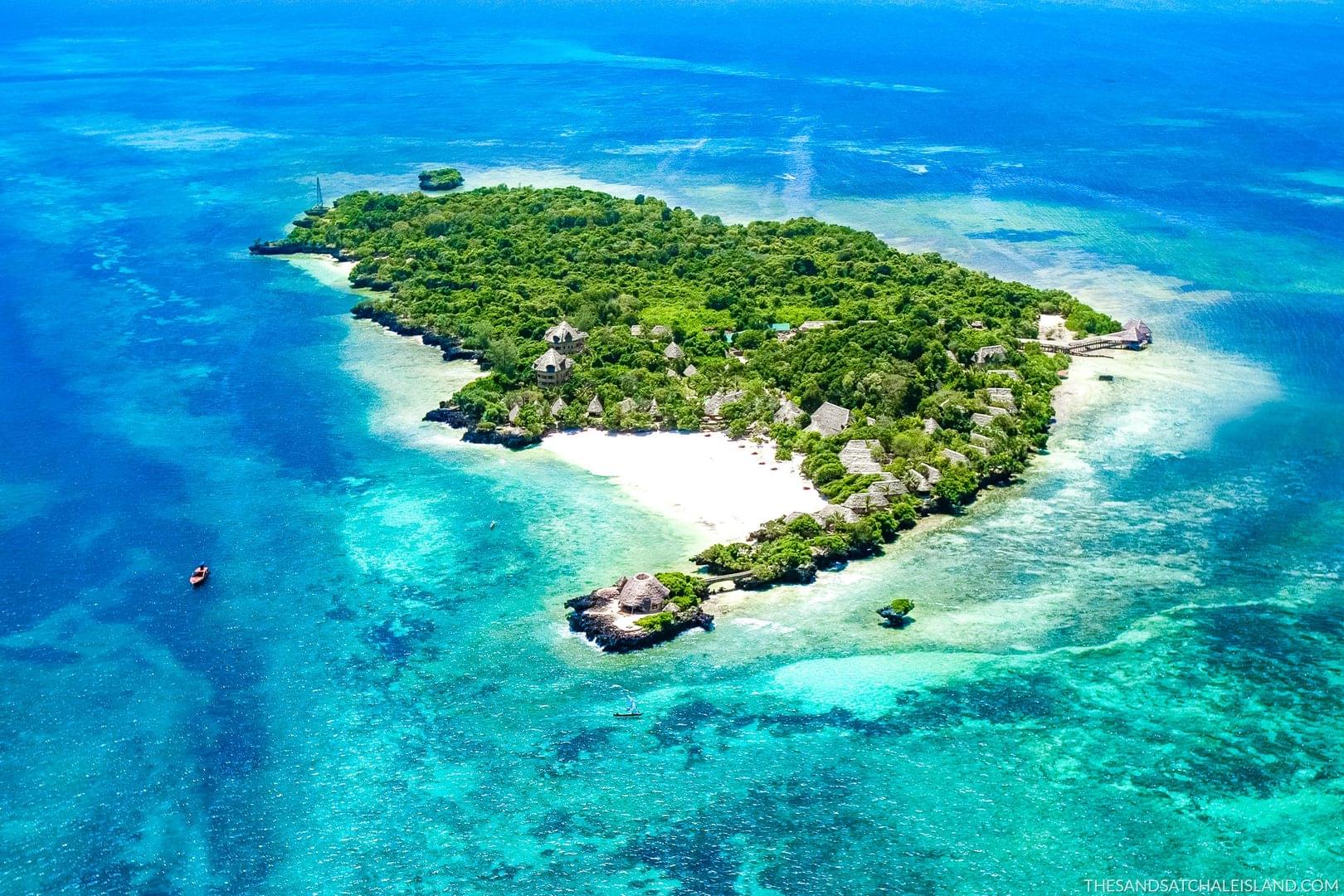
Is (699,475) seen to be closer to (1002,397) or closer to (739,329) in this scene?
(1002,397)

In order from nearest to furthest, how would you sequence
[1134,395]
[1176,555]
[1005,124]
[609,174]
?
[1176,555], [1134,395], [609,174], [1005,124]

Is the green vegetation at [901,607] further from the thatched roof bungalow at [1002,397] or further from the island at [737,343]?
the thatched roof bungalow at [1002,397]

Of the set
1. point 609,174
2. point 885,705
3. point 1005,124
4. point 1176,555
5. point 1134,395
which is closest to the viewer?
point 885,705

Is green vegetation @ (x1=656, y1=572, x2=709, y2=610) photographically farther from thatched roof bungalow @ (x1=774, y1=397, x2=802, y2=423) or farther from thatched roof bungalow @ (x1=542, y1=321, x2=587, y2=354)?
thatched roof bungalow @ (x1=542, y1=321, x2=587, y2=354)

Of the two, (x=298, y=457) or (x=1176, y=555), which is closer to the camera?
(x=1176, y=555)

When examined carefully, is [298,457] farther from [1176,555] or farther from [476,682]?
[1176,555]

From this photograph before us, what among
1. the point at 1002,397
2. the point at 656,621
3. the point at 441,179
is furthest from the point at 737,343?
the point at 441,179

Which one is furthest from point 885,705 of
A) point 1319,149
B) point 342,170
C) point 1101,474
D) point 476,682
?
point 1319,149
